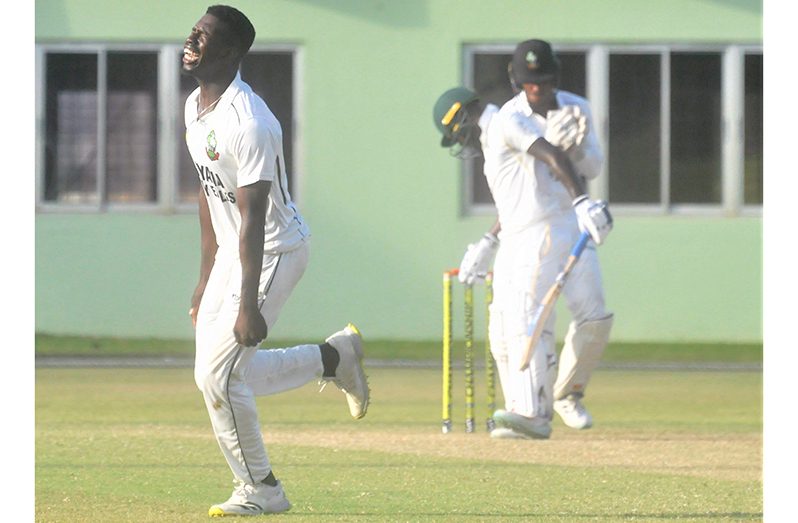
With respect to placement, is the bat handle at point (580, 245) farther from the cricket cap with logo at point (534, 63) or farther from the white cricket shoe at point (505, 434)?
the white cricket shoe at point (505, 434)

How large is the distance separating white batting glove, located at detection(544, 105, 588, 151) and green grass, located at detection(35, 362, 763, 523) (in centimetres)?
143

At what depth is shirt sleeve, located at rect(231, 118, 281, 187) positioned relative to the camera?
238 inches

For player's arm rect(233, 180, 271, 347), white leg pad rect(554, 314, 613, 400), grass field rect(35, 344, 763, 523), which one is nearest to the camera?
player's arm rect(233, 180, 271, 347)

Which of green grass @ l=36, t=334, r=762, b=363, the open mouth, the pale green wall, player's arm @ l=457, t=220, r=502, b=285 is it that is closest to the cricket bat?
player's arm @ l=457, t=220, r=502, b=285

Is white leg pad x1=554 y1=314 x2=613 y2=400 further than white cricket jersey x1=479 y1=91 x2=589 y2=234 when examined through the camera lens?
Yes

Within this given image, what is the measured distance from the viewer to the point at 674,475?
7852 mm

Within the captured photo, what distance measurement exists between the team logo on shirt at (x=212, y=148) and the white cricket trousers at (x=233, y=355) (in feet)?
1.12

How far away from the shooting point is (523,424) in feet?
28.5

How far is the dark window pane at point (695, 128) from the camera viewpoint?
16.7 m

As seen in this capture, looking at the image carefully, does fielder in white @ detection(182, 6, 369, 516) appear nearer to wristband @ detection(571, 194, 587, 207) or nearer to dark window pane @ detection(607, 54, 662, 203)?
wristband @ detection(571, 194, 587, 207)

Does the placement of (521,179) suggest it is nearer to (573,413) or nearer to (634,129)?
(573,413)

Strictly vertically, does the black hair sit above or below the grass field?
above

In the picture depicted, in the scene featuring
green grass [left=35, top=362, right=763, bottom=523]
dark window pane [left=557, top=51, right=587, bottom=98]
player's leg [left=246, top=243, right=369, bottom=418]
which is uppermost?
dark window pane [left=557, top=51, right=587, bottom=98]

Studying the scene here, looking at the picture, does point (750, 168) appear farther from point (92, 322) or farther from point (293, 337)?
point (92, 322)
